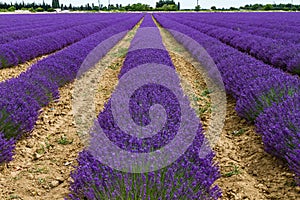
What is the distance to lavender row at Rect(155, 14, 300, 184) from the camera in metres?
2.75

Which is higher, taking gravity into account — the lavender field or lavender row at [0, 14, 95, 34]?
lavender row at [0, 14, 95, 34]

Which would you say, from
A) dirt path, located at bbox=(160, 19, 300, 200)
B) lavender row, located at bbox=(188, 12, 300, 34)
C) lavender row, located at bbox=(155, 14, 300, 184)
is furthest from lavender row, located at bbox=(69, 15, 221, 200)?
lavender row, located at bbox=(188, 12, 300, 34)

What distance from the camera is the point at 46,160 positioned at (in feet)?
10.6

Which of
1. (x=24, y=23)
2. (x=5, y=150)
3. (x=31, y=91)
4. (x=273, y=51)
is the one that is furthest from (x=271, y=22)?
(x=5, y=150)

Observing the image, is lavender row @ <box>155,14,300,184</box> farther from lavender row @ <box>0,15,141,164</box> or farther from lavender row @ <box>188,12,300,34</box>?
lavender row @ <box>188,12,300,34</box>

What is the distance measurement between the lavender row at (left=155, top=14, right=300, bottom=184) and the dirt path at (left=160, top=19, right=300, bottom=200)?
129 mm

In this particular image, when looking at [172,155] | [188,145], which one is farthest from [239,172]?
[172,155]

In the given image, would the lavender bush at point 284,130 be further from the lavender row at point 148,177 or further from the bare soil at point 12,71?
the bare soil at point 12,71

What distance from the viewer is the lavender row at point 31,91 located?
3375 millimetres

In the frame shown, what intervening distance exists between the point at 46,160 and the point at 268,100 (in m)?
2.45

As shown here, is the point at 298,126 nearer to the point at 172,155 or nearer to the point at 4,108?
the point at 172,155

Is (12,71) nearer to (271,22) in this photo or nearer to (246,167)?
(246,167)

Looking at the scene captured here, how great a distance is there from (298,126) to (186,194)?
4.53ft

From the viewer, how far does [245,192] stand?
2604mm
